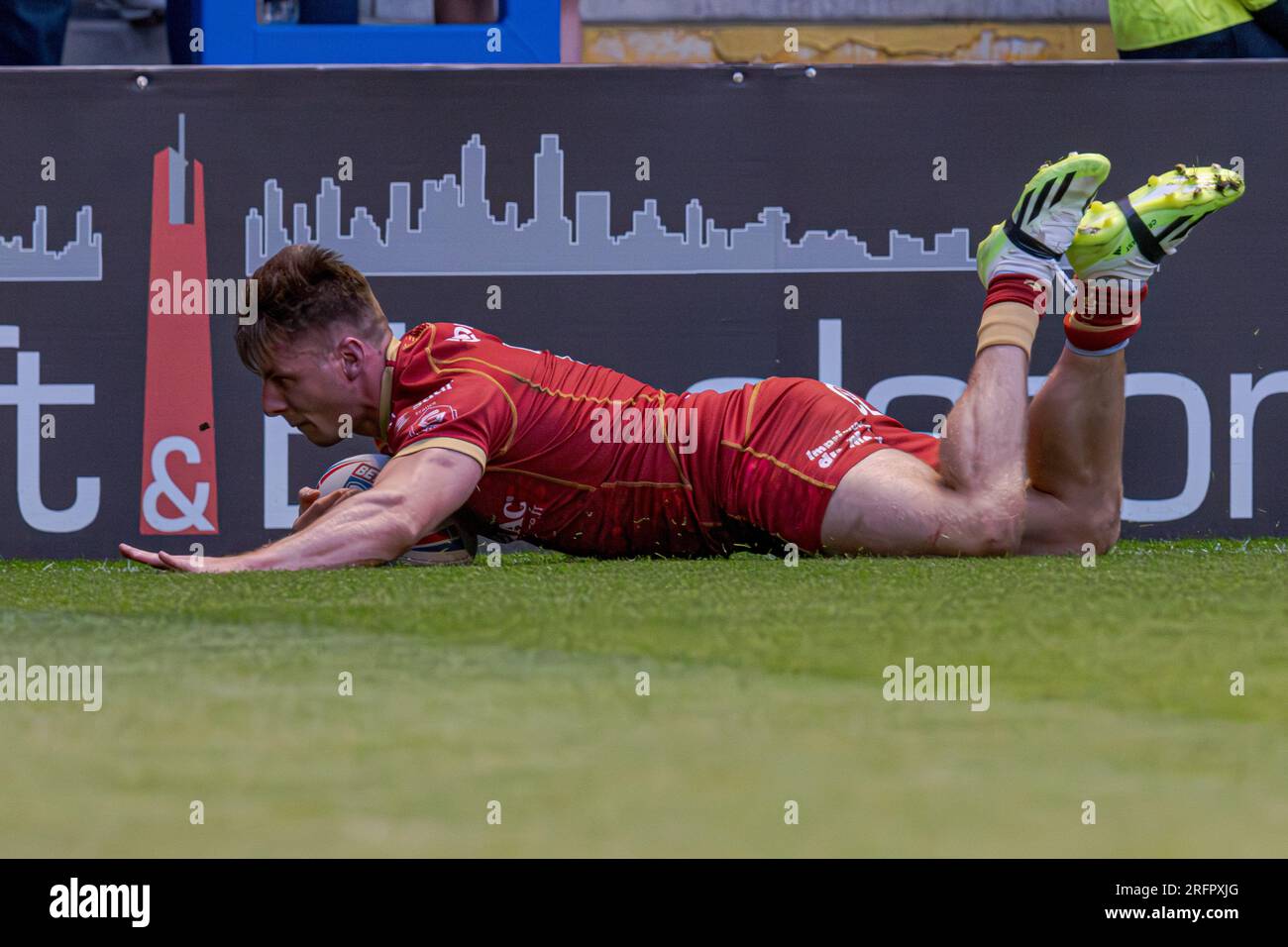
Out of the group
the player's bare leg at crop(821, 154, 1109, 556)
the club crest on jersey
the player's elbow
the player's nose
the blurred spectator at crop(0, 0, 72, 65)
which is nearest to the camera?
the player's elbow

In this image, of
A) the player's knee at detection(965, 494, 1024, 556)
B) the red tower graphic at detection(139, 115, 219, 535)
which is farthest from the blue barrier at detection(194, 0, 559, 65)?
the player's knee at detection(965, 494, 1024, 556)

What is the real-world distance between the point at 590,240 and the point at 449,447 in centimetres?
127

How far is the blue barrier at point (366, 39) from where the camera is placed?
4.64m

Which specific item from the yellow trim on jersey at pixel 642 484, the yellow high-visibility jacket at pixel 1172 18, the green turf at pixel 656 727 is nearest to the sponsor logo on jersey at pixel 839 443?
the yellow trim on jersey at pixel 642 484

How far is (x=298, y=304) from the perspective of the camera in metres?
3.06

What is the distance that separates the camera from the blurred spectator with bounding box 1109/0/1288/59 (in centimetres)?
421

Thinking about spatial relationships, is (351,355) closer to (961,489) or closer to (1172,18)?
(961,489)

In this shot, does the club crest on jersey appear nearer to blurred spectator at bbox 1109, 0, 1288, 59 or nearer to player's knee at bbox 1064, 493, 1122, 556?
player's knee at bbox 1064, 493, 1122, 556

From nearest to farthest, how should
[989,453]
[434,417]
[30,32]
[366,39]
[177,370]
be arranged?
[434,417]
[989,453]
[177,370]
[30,32]
[366,39]

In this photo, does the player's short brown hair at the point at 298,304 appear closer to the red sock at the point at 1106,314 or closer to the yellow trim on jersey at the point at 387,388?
the yellow trim on jersey at the point at 387,388

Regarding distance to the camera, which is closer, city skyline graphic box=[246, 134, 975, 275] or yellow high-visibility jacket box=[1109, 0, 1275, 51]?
city skyline graphic box=[246, 134, 975, 275]

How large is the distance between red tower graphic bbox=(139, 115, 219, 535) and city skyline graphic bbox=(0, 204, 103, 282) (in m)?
0.15

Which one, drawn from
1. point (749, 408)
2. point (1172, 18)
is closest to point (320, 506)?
point (749, 408)

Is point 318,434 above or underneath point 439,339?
underneath
